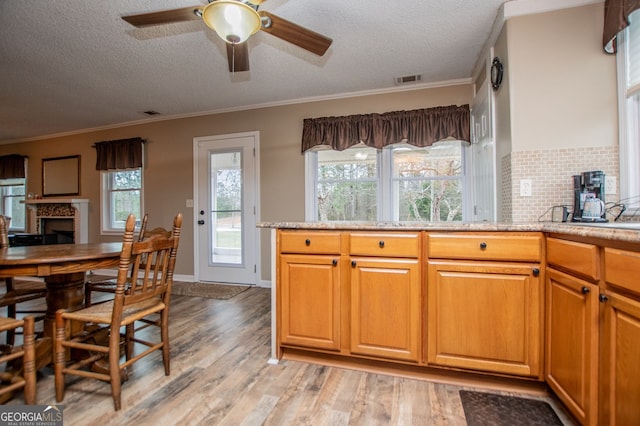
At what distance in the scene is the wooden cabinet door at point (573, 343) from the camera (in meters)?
1.20

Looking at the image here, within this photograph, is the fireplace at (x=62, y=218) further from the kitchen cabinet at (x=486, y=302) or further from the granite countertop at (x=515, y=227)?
the kitchen cabinet at (x=486, y=302)

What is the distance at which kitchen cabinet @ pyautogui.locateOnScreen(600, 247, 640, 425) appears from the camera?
1009 mm

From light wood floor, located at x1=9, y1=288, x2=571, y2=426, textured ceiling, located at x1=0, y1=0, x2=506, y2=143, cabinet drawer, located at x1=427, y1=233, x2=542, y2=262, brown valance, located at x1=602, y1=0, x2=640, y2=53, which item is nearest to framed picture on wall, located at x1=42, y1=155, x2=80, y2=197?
textured ceiling, located at x1=0, y1=0, x2=506, y2=143

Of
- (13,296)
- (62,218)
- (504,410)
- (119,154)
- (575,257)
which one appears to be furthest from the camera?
(62,218)

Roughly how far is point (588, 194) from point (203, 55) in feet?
10.3

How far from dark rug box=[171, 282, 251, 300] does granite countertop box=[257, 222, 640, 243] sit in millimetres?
2095

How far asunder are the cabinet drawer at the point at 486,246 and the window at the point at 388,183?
1.93 metres

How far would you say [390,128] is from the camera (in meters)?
3.45

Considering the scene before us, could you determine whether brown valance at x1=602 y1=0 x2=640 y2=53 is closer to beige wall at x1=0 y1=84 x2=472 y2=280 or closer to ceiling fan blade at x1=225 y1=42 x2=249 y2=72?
beige wall at x1=0 y1=84 x2=472 y2=280

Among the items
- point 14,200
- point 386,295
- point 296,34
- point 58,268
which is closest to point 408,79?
point 296,34

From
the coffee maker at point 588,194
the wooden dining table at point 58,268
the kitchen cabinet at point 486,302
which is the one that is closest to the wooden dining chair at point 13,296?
the wooden dining table at point 58,268

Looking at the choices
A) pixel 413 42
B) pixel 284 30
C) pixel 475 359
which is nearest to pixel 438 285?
pixel 475 359

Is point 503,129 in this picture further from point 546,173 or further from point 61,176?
point 61,176

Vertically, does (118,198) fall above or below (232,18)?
below
